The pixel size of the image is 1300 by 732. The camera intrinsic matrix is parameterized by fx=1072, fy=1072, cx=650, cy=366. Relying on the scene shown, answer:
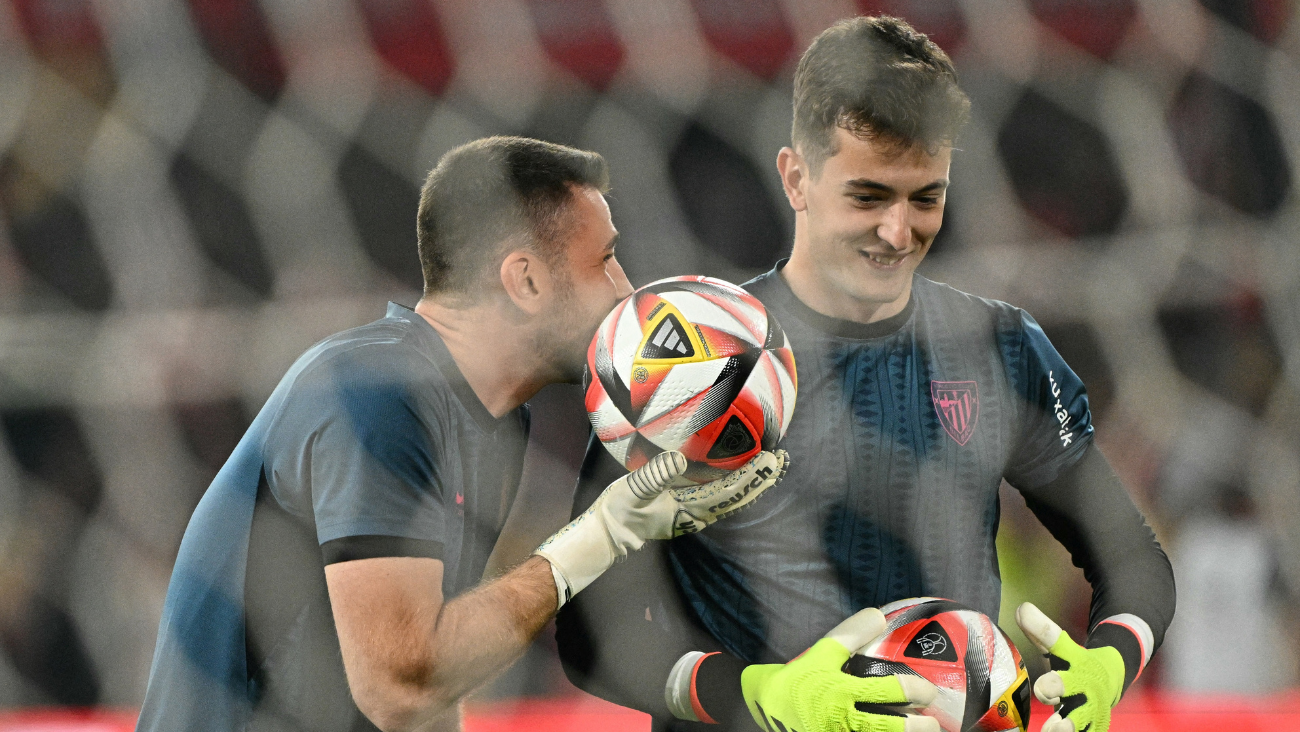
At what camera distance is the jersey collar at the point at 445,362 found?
5.18 ft

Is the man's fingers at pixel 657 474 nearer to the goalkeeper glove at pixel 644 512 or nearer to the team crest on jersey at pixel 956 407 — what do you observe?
the goalkeeper glove at pixel 644 512

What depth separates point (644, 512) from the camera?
145 centimetres

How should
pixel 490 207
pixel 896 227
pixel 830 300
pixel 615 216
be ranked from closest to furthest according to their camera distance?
pixel 896 227, pixel 830 300, pixel 490 207, pixel 615 216

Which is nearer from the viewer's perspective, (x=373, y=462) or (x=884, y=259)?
(x=373, y=462)

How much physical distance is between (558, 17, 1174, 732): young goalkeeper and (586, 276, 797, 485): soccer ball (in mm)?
134

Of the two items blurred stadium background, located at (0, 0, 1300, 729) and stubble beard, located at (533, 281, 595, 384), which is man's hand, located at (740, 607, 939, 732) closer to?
stubble beard, located at (533, 281, 595, 384)

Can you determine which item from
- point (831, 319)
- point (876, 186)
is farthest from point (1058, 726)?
point (876, 186)

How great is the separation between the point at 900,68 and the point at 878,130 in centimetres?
11

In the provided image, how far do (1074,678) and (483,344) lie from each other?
97cm

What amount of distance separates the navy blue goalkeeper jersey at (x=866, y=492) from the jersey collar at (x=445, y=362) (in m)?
0.37

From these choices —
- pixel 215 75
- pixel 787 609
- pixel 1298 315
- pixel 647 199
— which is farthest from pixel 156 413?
pixel 1298 315

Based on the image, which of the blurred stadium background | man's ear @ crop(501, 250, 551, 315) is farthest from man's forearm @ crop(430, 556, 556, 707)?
the blurred stadium background

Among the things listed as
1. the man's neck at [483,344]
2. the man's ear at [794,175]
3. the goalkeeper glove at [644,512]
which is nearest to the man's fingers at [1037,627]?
the goalkeeper glove at [644,512]

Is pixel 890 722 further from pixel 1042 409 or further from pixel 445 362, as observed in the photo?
pixel 445 362
